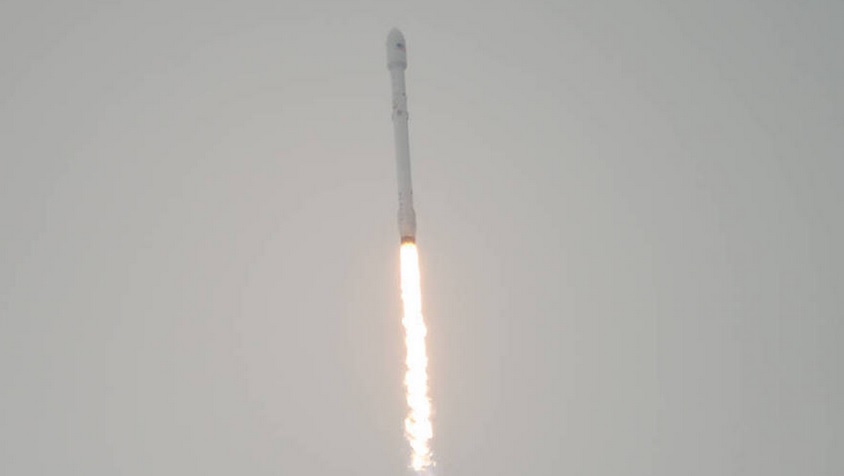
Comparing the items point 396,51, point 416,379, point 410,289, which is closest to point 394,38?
point 396,51

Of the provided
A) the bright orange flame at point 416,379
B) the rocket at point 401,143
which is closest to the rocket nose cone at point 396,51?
the rocket at point 401,143

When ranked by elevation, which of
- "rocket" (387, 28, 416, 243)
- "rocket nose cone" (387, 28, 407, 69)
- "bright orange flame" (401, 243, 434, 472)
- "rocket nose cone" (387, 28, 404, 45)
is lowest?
"bright orange flame" (401, 243, 434, 472)

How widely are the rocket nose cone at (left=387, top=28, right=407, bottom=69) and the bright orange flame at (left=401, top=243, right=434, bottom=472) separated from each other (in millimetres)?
10842

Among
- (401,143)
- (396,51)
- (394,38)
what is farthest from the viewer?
(394,38)

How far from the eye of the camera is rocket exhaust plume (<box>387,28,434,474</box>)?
55.3m

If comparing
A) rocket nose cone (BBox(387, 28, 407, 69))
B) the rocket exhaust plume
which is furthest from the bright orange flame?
rocket nose cone (BBox(387, 28, 407, 69))

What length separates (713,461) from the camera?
472ft

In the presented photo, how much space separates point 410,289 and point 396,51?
12.9m

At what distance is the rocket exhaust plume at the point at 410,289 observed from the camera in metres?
55.3

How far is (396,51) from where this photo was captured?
59094mm

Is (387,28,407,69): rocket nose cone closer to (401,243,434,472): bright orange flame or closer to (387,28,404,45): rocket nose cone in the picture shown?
(387,28,404,45): rocket nose cone

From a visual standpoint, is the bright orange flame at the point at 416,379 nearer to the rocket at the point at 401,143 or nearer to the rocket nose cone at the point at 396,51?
the rocket at the point at 401,143

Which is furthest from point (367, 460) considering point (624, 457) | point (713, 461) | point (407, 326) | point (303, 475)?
point (407, 326)

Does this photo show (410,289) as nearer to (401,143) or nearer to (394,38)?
(401,143)
